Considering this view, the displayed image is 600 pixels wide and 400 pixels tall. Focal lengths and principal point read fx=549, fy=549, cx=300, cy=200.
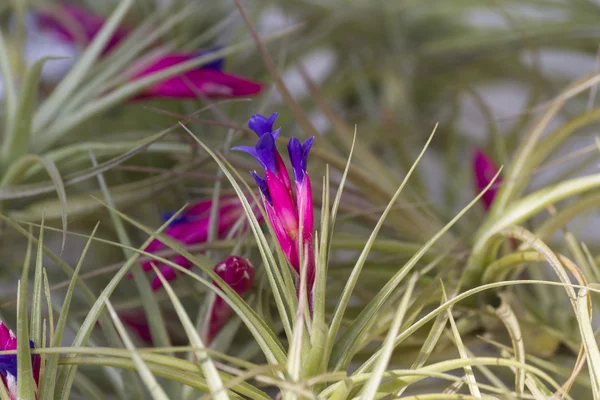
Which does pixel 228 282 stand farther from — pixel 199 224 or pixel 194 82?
pixel 194 82

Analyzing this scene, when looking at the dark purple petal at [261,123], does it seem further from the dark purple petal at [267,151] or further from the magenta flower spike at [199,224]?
the magenta flower spike at [199,224]

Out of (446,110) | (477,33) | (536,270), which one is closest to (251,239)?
(536,270)

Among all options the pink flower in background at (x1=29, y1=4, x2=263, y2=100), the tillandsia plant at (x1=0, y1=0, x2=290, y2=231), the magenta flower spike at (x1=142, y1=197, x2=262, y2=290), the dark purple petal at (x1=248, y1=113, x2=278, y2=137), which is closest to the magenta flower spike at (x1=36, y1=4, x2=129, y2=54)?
the tillandsia plant at (x1=0, y1=0, x2=290, y2=231)

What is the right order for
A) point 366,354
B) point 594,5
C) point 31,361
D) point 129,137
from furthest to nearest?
point 594,5 → point 129,137 → point 366,354 → point 31,361

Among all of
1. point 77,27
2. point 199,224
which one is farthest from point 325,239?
point 77,27

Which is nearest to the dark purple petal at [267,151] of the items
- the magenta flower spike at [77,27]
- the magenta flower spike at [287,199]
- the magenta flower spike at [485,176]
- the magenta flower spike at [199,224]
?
the magenta flower spike at [287,199]

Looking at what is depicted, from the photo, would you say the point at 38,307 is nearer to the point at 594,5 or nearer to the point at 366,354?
the point at 366,354
